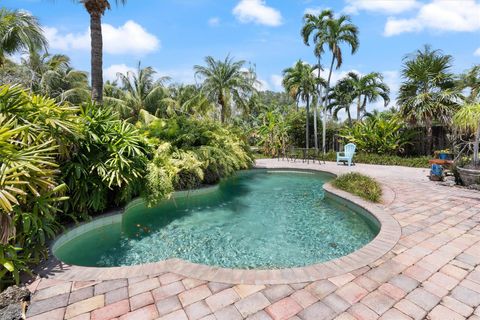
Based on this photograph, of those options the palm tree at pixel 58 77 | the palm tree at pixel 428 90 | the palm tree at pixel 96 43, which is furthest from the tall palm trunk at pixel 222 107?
the palm tree at pixel 428 90

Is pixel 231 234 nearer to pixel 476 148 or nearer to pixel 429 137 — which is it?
pixel 476 148

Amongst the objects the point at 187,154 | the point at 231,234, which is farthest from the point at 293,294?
the point at 187,154

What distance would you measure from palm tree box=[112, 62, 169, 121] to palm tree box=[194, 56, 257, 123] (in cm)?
600

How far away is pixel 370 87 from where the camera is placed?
18703 millimetres

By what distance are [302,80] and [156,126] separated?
37.8 ft

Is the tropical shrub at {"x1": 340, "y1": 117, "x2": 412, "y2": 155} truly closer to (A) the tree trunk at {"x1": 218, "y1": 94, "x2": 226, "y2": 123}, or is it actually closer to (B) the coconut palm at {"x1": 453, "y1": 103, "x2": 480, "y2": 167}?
(B) the coconut palm at {"x1": 453, "y1": 103, "x2": 480, "y2": 167}

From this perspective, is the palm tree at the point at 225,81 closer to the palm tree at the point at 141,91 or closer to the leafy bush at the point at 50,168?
the palm tree at the point at 141,91

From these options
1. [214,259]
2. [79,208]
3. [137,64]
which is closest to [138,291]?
[214,259]

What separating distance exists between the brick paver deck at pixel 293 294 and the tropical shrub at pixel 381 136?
12452 mm

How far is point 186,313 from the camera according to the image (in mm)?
2338

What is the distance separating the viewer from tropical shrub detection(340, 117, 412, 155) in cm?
1431

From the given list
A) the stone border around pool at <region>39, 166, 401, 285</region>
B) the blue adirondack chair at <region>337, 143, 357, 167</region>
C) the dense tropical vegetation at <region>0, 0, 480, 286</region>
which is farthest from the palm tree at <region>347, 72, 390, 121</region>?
the stone border around pool at <region>39, 166, 401, 285</region>

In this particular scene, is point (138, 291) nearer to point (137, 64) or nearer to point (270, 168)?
point (270, 168)

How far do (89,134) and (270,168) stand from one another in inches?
355
